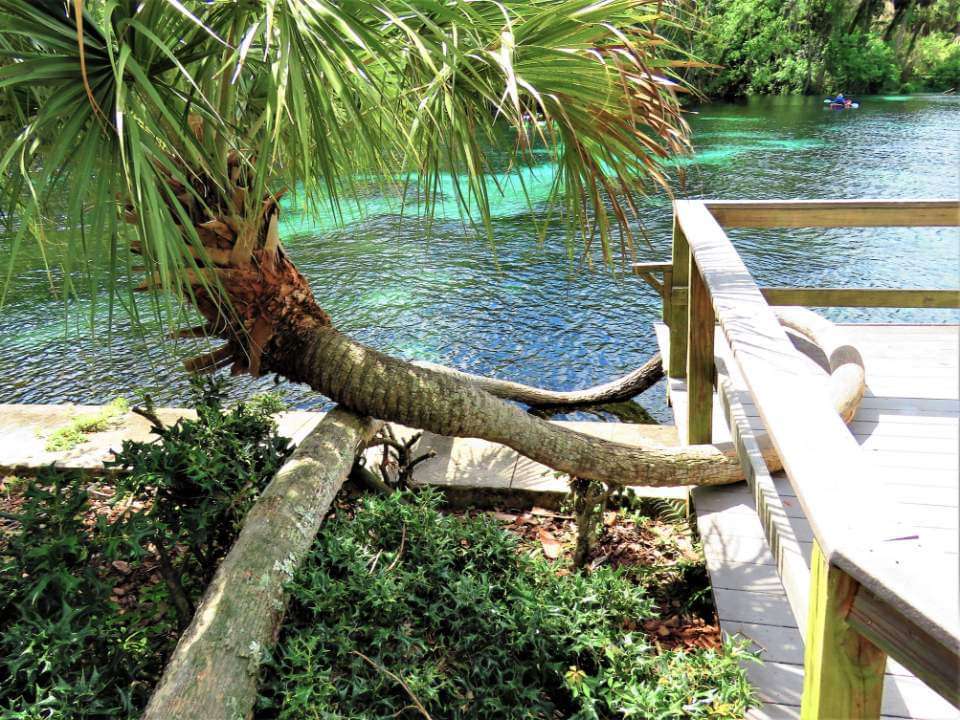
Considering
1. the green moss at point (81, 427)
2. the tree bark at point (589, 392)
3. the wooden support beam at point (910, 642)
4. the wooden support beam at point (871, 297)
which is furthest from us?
the tree bark at point (589, 392)

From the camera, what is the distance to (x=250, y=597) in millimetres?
2230

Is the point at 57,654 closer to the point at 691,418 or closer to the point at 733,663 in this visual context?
the point at 733,663

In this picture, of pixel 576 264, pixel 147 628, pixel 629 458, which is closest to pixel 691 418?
pixel 629 458

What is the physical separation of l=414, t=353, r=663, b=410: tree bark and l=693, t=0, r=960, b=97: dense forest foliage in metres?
27.0

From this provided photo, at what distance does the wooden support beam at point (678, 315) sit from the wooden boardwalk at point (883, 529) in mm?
A: 118

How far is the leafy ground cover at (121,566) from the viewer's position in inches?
80.1

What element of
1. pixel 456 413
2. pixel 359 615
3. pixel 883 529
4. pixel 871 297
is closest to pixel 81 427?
pixel 456 413

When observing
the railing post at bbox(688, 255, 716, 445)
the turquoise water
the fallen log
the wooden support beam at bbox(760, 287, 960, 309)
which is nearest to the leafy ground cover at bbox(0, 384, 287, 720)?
the fallen log

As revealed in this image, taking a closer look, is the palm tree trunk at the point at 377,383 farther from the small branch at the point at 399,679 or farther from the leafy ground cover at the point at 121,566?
the small branch at the point at 399,679

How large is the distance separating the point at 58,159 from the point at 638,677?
218 cm

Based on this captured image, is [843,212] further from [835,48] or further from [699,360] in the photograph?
[835,48]

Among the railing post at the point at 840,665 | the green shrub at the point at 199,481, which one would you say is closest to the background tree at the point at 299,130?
the green shrub at the point at 199,481

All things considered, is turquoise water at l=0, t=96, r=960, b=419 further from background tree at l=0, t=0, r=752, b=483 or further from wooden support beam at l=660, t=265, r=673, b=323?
background tree at l=0, t=0, r=752, b=483

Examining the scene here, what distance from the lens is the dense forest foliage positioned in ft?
99.5
